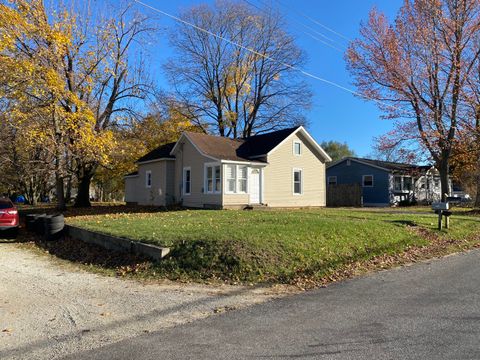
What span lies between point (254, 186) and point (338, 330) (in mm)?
19711

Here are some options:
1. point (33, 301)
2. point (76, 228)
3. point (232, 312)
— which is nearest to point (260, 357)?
point (232, 312)

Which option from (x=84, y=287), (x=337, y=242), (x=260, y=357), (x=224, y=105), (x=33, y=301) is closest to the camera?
(x=260, y=357)

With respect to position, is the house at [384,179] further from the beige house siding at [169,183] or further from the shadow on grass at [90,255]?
the shadow on grass at [90,255]

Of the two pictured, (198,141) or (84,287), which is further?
(198,141)

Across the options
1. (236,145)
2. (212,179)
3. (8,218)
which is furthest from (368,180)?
(8,218)

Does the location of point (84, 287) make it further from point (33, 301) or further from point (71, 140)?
point (71, 140)

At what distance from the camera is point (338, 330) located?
5.50 metres

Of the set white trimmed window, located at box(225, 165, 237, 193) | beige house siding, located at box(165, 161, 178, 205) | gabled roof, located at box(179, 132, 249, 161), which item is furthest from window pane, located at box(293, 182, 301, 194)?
beige house siding, located at box(165, 161, 178, 205)

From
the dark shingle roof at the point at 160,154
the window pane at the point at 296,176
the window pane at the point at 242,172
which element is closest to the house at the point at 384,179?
the window pane at the point at 296,176

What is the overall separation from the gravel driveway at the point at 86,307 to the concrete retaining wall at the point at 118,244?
3.97 feet

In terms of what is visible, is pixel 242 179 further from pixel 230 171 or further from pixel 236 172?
pixel 230 171

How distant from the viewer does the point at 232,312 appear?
21.3ft

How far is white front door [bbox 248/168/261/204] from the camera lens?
2486cm

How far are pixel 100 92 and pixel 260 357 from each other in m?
25.8
